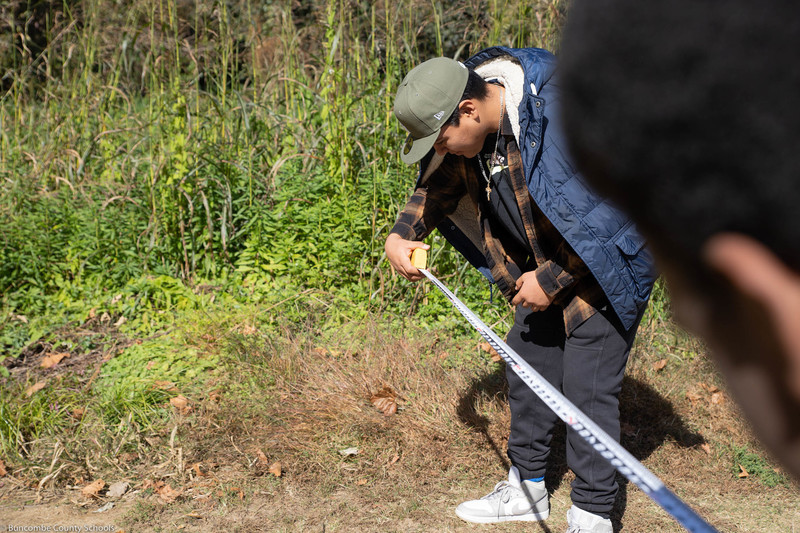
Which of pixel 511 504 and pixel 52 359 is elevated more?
pixel 511 504

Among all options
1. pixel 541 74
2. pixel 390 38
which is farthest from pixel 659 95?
pixel 390 38

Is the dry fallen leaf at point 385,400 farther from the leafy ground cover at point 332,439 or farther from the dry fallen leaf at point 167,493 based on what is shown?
the dry fallen leaf at point 167,493

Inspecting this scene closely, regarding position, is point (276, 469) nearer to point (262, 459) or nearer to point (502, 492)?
point (262, 459)

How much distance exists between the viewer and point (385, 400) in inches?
162

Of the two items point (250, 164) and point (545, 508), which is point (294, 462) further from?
point (250, 164)

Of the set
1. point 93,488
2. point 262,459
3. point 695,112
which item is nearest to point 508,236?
point 262,459

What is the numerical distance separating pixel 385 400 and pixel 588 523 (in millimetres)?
1340

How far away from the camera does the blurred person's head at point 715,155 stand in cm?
47

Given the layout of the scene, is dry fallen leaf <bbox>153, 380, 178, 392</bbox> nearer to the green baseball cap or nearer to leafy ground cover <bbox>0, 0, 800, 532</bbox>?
leafy ground cover <bbox>0, 0, 800, 532</bbox>

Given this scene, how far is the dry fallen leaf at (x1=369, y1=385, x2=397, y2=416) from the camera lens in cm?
406

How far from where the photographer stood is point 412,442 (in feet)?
12.8

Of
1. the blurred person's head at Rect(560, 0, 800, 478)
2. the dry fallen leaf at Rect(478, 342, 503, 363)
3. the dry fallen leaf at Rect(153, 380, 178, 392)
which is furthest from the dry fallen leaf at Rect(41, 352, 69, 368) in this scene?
the blurred person's head at Rect(560, 0, 800, 478)

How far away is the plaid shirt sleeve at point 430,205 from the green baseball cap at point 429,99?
0.43 metres

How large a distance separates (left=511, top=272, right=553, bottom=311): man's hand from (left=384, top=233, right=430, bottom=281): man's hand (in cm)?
57
